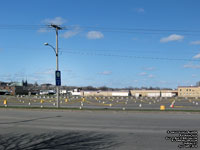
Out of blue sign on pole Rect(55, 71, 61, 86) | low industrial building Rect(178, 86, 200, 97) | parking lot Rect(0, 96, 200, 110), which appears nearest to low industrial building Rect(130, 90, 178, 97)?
low industrial building Rect(178, 86, 200, 97)

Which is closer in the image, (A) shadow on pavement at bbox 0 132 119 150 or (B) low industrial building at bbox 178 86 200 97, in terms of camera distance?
(A) shadow on pavement at bbox 0 132 119 150

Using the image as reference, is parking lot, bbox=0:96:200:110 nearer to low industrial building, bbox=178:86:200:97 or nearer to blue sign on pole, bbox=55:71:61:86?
blue sign on pole, bbox=55:71:61:86

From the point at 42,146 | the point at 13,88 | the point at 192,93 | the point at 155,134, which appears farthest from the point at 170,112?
the point at 13,88

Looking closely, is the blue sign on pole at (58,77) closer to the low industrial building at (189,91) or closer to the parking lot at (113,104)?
the parking lot at (113,104)

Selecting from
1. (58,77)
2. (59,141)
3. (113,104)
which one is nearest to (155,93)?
(113,104)

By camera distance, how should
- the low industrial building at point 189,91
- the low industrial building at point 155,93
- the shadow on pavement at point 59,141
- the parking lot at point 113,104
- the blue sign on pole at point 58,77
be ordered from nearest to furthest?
the shadow on pavement at point 59,141 < the blue sign on pole at point 58,77 < the parking lot at point 113,104 < the low industrial building at point 189,91 < the low industrial building at point 155,93

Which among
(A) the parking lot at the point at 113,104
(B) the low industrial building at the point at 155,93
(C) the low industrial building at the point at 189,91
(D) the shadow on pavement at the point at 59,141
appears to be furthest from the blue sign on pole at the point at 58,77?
(C) the low industrial building at the point at 189,91

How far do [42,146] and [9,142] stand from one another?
4.90 ft

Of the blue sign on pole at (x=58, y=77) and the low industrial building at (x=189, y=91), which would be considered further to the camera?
the low industrial building at (x=189, y=91)

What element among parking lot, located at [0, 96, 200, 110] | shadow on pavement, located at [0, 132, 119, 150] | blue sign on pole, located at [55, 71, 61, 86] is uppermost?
blue sign on pole, located at [55, 71, 61, 86]

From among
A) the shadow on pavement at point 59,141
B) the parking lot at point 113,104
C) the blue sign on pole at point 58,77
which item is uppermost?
the blue sign on pole at point 58,77

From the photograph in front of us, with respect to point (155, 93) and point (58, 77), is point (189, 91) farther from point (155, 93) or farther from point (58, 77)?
point (58, 77)

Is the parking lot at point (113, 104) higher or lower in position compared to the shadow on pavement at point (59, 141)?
lower

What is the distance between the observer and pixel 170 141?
8648mm
